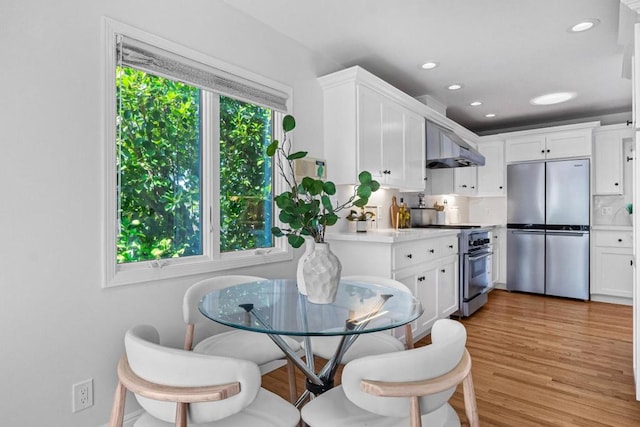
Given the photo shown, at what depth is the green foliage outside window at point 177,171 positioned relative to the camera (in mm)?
2066

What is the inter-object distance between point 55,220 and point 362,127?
2266mm

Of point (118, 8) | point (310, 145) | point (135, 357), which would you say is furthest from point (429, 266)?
point (118, 8)

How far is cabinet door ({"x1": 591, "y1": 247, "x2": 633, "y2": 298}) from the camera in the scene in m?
4.64

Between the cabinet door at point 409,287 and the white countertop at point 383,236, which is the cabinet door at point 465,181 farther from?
the cabinet door at point 409,287

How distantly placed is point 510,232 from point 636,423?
11.7 ft

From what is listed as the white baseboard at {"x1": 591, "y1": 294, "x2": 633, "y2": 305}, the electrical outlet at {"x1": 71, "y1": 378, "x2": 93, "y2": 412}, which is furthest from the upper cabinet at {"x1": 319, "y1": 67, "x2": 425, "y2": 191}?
the white baseboard at {"x1": 591, "y1": 294, "x2": 633, "y2": 305}

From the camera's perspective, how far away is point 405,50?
3207 mm

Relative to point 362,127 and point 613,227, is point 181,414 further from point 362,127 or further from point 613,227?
point 613,227

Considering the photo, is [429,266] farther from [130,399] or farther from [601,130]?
[601,130]

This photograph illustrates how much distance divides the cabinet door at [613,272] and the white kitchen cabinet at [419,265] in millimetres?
2385

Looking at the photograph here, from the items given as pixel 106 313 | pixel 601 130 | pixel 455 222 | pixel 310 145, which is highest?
pixel 601 130

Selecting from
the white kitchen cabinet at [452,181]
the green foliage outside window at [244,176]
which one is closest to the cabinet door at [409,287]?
the green foliage outside window at [244,176]

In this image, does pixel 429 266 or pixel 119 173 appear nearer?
pixel 119 173

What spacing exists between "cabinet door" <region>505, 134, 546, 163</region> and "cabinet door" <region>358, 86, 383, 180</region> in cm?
304
